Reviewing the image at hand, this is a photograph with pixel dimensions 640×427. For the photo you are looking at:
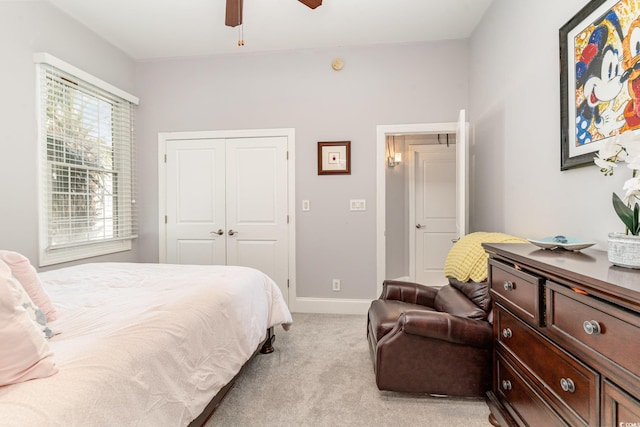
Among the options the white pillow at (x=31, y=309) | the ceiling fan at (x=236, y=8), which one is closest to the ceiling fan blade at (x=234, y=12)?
the ceiling fan at (x=236, y=8)

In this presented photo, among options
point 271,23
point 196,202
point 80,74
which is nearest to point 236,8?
point 271,23

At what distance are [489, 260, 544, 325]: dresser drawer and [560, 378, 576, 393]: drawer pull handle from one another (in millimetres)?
199

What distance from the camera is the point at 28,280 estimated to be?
131 centimetres

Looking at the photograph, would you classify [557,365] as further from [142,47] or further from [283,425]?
[142,47]

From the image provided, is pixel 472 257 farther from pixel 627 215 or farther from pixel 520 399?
pixel 627 215

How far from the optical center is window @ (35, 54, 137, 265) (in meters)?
2.61

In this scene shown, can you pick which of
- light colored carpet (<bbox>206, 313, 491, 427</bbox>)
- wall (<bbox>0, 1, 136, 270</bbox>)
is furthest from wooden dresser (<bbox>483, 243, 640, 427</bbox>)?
wall (<bbox>0, 1, 136, 270</bbox>)

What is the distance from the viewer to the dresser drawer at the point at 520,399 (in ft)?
3.83

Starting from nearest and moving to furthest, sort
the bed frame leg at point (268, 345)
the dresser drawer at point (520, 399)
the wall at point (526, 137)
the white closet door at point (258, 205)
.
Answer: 1. the dresser drawer at point (520, 399)
2. the wall at point (526, 137)
3. the bed frame leg at point (268, 345)
4. the white closet door at point (258, 205)

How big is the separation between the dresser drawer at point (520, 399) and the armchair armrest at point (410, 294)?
84 cm

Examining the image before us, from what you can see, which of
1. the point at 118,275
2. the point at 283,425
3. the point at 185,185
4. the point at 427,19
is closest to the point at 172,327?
the point at 283,425

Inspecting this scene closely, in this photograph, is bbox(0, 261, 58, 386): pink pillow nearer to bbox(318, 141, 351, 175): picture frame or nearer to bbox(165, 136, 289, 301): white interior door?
bbox(165, 136, 289, 301): white interior door

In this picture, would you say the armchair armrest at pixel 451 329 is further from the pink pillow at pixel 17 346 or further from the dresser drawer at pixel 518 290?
the pink pillow at pixel 17 346

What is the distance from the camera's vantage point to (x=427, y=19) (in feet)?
9.50
